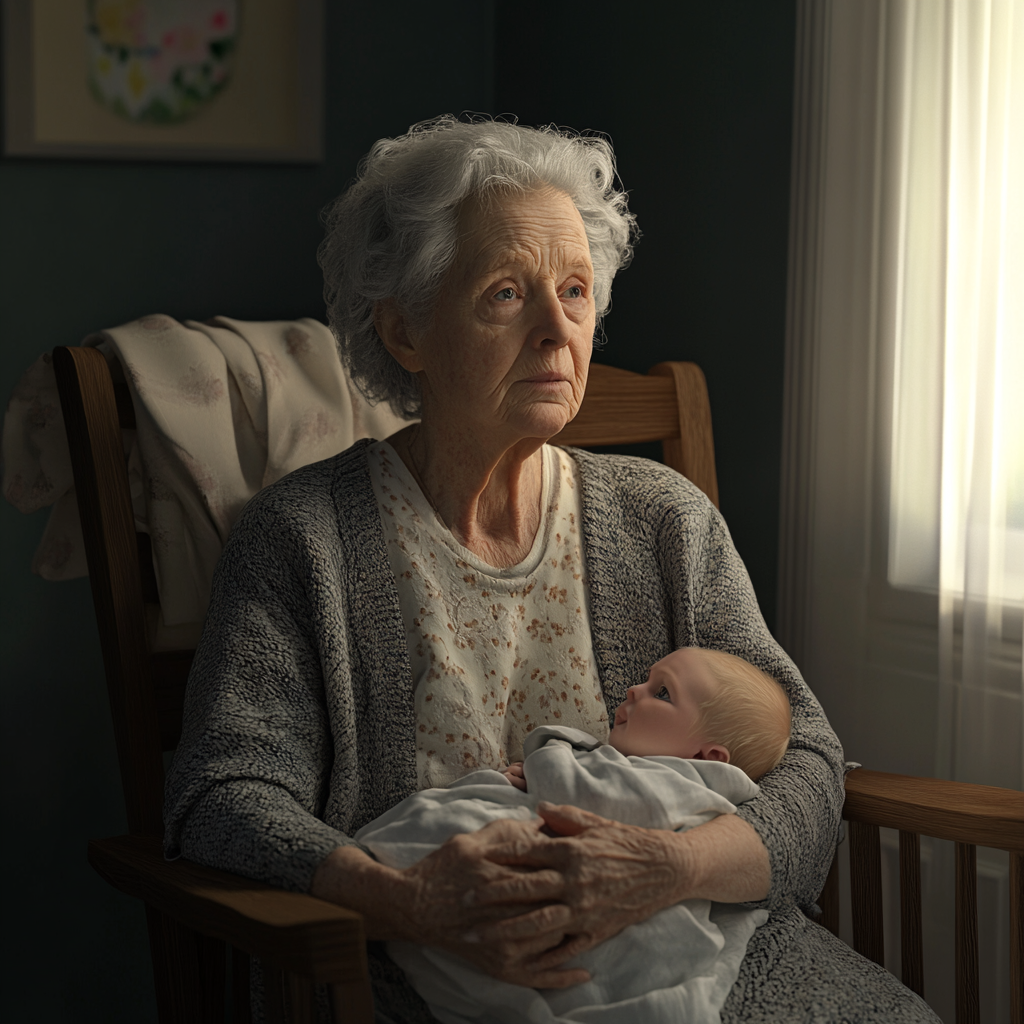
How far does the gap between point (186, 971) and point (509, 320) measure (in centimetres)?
87

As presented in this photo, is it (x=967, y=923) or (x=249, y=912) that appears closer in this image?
(x=249, y=912)

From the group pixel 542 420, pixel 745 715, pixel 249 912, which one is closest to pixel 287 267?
pixel 542 420

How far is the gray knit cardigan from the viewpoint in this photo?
118 centimetres

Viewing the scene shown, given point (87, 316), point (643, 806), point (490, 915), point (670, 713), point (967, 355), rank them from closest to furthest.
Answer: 1. point (490, 915)
2. point (643, 806)
3. point (670, 713)
4. point (967, 355)
5. point (87, 316)

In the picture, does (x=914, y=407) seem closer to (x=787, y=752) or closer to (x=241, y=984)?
(x=787, y=752)

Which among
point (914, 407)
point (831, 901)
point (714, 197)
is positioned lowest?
point (831, 901)

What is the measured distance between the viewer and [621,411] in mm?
1826

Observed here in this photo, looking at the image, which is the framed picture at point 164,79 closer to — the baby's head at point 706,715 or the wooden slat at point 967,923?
the baby's head at point 706,715

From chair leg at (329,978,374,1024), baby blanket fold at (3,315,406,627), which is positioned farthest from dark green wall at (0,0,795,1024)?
chair leg at (329,978,374,1024)

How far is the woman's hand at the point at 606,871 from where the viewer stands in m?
1.08

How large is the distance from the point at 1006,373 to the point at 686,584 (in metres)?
0.56

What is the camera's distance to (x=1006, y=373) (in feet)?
5.08

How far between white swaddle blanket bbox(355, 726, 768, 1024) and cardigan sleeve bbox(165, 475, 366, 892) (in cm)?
10

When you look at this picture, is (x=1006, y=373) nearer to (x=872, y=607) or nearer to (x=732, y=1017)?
(x=872, y=607)
